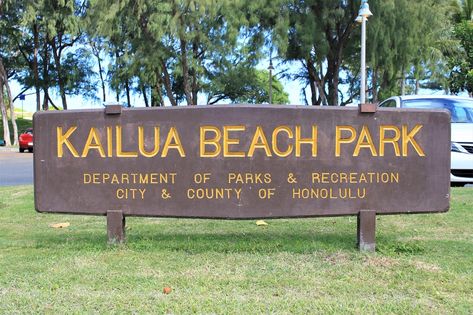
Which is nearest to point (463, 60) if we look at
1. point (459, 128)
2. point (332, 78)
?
point (332, 78)

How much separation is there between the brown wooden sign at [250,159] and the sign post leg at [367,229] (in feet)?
0.31

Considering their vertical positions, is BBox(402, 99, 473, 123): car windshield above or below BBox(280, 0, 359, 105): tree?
below

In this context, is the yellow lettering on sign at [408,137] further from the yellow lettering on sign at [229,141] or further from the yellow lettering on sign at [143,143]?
the yellow lettering on sign at [143,143]

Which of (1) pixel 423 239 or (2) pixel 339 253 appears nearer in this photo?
(2) pixel 339 253

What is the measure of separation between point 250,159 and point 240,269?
0.98m

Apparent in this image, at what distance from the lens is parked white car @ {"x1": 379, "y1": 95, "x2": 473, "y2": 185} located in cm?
846

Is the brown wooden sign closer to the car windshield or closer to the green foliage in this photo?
the car windshield

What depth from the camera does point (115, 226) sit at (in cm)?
460

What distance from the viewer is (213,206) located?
4484 millimetres

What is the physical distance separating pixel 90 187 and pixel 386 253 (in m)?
2.73

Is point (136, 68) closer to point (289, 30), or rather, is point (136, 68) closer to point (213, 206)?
point (289, 30)

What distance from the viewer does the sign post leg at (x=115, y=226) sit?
15.0 feet

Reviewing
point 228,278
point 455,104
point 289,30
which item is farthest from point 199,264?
point 289,30

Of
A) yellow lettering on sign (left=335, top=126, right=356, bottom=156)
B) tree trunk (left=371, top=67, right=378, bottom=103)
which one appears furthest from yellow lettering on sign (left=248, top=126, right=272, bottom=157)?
tree trunk (left=371, top=67, right=378, bottom=103)
